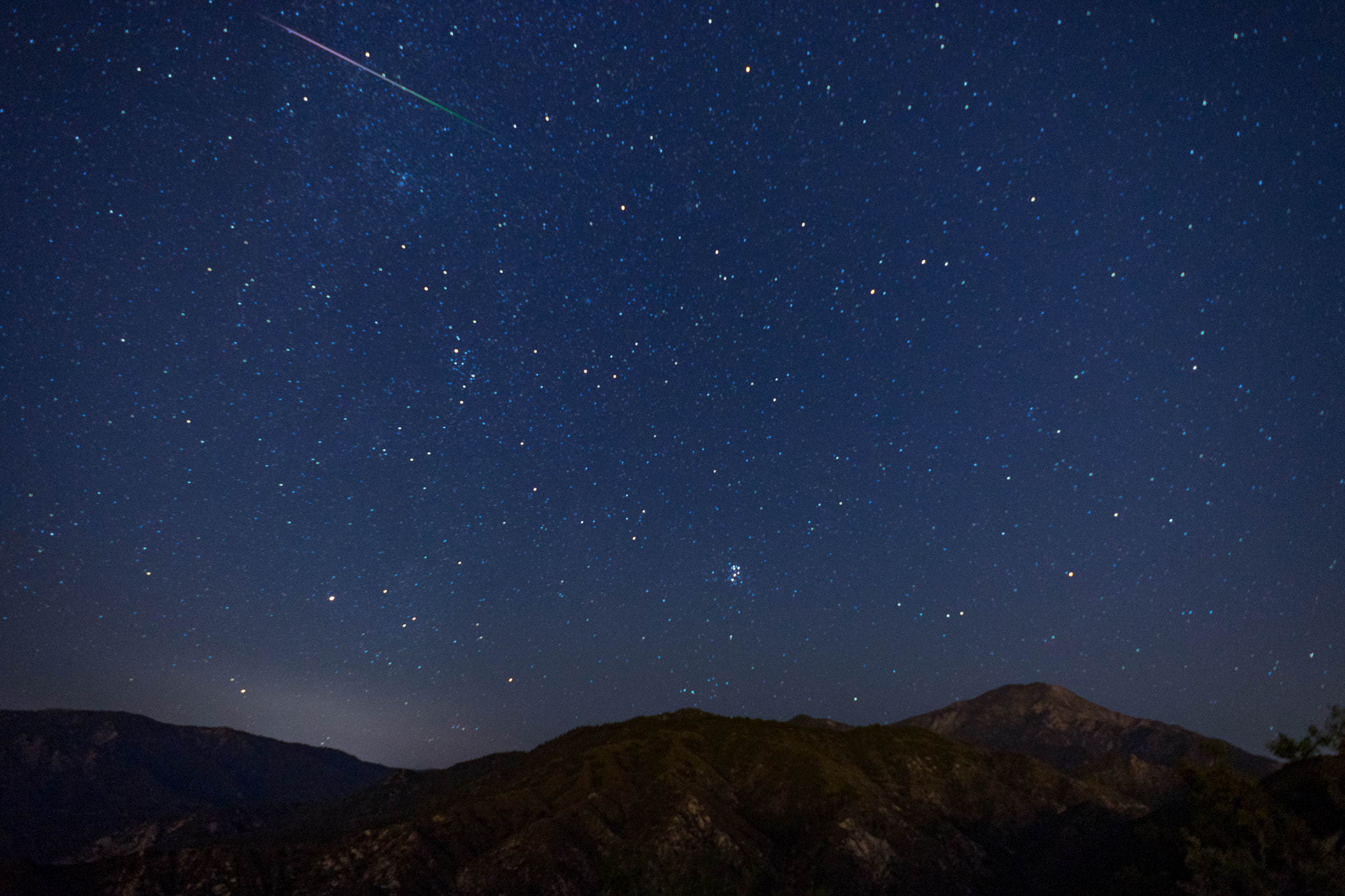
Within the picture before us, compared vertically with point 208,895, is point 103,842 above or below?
below

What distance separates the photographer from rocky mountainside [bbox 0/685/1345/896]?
66375mm

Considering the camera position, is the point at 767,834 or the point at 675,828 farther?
the point at 767,834

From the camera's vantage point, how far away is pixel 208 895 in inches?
3155

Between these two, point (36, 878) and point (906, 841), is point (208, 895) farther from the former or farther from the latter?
point (906, 841)

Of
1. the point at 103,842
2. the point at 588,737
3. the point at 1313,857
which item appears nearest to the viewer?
the point at 1313,857

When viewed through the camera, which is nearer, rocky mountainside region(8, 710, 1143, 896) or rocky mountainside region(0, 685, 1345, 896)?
rocky mountainside region(0, 685, 1345, 896)

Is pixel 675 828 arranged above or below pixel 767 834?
above

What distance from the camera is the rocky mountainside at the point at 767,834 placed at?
6638cm

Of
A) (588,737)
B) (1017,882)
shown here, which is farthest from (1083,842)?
(588,737)

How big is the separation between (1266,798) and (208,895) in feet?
399

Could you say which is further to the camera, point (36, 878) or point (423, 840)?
point (423, 840)

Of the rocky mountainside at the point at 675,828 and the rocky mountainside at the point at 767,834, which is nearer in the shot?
the rocky mountainside at the point at 767,834

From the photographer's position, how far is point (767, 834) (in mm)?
100688

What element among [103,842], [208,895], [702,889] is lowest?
[103,842]
